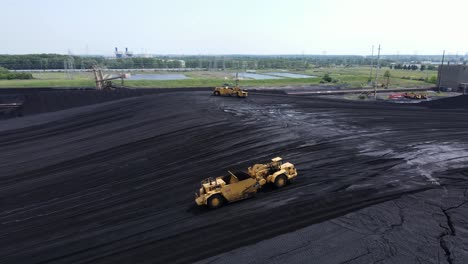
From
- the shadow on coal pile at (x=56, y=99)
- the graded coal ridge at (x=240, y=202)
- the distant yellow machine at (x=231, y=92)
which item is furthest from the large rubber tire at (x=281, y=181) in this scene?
the shadow on coal pile at (x=56, y=99)

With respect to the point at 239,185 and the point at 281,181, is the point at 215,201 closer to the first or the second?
the point at 239,185

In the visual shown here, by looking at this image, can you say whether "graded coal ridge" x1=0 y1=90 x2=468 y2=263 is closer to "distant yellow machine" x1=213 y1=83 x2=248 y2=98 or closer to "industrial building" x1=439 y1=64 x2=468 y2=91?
"distant yellow machine" x1=213 y1=83 x2=248 y2=98

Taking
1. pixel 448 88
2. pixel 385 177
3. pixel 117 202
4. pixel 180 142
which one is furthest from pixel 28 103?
pixel 448 88

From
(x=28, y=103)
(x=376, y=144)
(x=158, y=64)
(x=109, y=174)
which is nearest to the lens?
(x=109, y=174)

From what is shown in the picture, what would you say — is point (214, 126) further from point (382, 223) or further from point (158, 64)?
point (158, 64)

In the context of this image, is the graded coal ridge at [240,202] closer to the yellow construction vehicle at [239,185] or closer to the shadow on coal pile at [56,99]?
the yellow construction vehicle at [239,185]

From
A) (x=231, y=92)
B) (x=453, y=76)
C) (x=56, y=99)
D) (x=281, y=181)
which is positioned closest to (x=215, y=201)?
(x=281, y=181)
